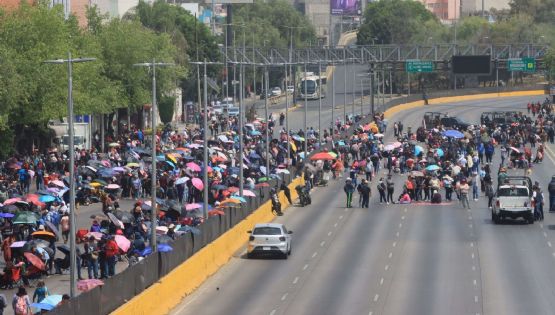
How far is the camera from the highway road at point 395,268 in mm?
42875

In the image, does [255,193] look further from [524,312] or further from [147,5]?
[147,5]

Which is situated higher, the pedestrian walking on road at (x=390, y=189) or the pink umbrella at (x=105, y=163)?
the pink umbrella at (x=105, y=163)

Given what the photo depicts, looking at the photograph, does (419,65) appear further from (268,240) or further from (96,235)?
(96,235)

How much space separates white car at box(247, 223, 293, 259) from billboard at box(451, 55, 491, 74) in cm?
8810

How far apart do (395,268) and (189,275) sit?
26.5 ft

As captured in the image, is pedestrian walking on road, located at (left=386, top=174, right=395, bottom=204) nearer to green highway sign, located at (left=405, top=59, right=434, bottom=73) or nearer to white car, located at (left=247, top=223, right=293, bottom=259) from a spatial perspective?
white car, located at (left=247, top=223, right=293, bottom=259)

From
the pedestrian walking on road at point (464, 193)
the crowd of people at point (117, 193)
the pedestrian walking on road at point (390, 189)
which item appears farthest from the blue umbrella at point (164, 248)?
the pedestrian walking on road at point (390, 189)

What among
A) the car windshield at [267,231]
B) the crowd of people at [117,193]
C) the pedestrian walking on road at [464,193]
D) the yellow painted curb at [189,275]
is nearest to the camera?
the yellow painted curb at [189,275]

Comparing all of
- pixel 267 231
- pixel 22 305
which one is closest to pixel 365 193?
pixel 267 231

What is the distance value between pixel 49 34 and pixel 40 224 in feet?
125

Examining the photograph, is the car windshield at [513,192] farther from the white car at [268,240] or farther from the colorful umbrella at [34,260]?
the colorful umbrella at [34,260]

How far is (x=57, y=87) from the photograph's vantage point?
8250 cm

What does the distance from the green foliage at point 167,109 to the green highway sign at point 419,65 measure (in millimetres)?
21714

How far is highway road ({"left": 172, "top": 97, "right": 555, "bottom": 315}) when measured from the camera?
4288cm
